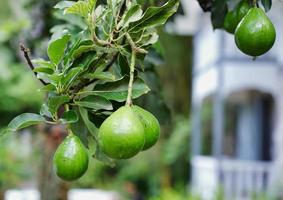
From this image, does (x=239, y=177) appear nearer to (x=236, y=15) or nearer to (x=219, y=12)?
(x=219, y=12)

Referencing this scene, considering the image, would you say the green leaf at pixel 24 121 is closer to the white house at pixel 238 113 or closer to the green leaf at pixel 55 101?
the green leaf at pixel 55 101

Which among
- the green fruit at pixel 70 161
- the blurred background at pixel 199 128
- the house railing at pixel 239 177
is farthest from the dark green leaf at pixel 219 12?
the house railing at pixel 239 177

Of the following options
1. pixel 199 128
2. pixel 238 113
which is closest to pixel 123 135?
pixel 199 128

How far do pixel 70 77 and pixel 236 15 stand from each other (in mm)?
393

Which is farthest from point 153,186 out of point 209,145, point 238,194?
point 238,194

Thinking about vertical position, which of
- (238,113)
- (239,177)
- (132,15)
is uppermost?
(132,15)

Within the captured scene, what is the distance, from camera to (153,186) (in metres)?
11.3

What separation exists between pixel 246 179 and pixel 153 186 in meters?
2.77

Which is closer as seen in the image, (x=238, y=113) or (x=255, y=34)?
(x=255, y=34)

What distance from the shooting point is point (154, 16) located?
1044 millimetres

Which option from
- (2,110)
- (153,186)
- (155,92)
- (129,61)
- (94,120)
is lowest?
(153,186)

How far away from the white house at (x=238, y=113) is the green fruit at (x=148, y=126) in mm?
6502

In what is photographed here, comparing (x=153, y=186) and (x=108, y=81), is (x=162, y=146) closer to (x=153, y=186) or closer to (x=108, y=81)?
(x=153, y=186)

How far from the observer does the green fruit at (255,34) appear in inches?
41.1
